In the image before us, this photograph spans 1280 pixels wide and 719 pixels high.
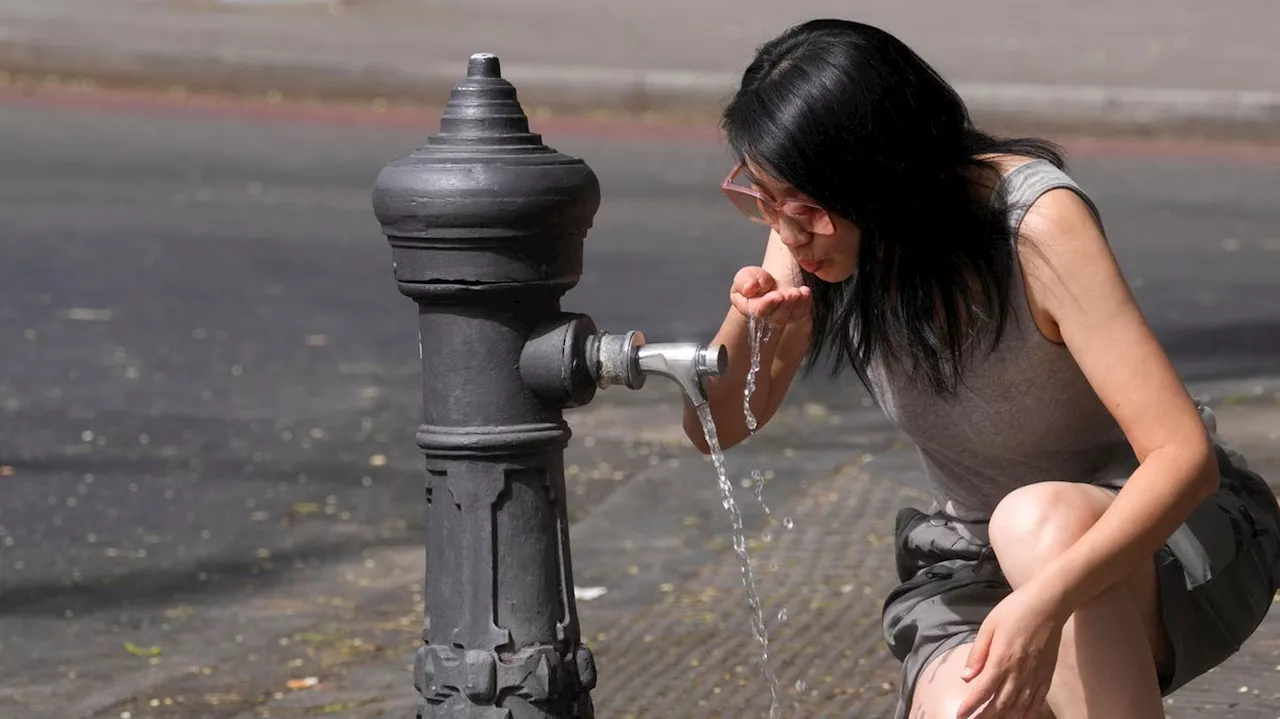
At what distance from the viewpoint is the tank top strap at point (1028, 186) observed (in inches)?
102

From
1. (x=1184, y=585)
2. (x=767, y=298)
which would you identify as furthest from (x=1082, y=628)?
(x=767, y=298)

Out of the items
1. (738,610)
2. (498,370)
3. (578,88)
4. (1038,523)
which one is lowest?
(578,88)

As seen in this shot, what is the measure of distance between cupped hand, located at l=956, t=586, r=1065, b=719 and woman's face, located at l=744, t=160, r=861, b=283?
1.67ft

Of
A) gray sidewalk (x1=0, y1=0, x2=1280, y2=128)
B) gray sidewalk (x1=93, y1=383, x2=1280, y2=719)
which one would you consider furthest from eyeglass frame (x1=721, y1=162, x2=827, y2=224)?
gray sidewalk (x1=0, y1=0, x2=1280, y2=128)

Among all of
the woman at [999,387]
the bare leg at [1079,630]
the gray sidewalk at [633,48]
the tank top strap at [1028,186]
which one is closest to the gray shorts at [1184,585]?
the woman at [999,387]

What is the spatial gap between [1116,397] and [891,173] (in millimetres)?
401

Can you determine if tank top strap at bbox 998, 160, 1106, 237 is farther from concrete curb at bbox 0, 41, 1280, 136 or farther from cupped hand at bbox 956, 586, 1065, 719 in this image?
concrete curb at bbox 0, 41, 1280, 136

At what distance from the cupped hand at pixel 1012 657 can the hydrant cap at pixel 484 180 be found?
0.71 meters

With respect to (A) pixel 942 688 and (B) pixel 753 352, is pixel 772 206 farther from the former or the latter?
(A) pixel 942 688

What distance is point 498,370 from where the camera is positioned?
2555mm

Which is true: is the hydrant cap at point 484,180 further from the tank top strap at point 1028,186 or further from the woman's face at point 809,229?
the tank top strap at point 1028,186

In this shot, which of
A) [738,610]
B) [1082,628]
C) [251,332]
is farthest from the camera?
[251,332]

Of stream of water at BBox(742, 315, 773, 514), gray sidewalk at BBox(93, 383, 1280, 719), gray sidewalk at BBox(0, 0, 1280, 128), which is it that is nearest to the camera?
stream of water at BBox(742, 315, 773, 514)

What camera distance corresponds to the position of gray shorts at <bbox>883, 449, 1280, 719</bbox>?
2652mm
